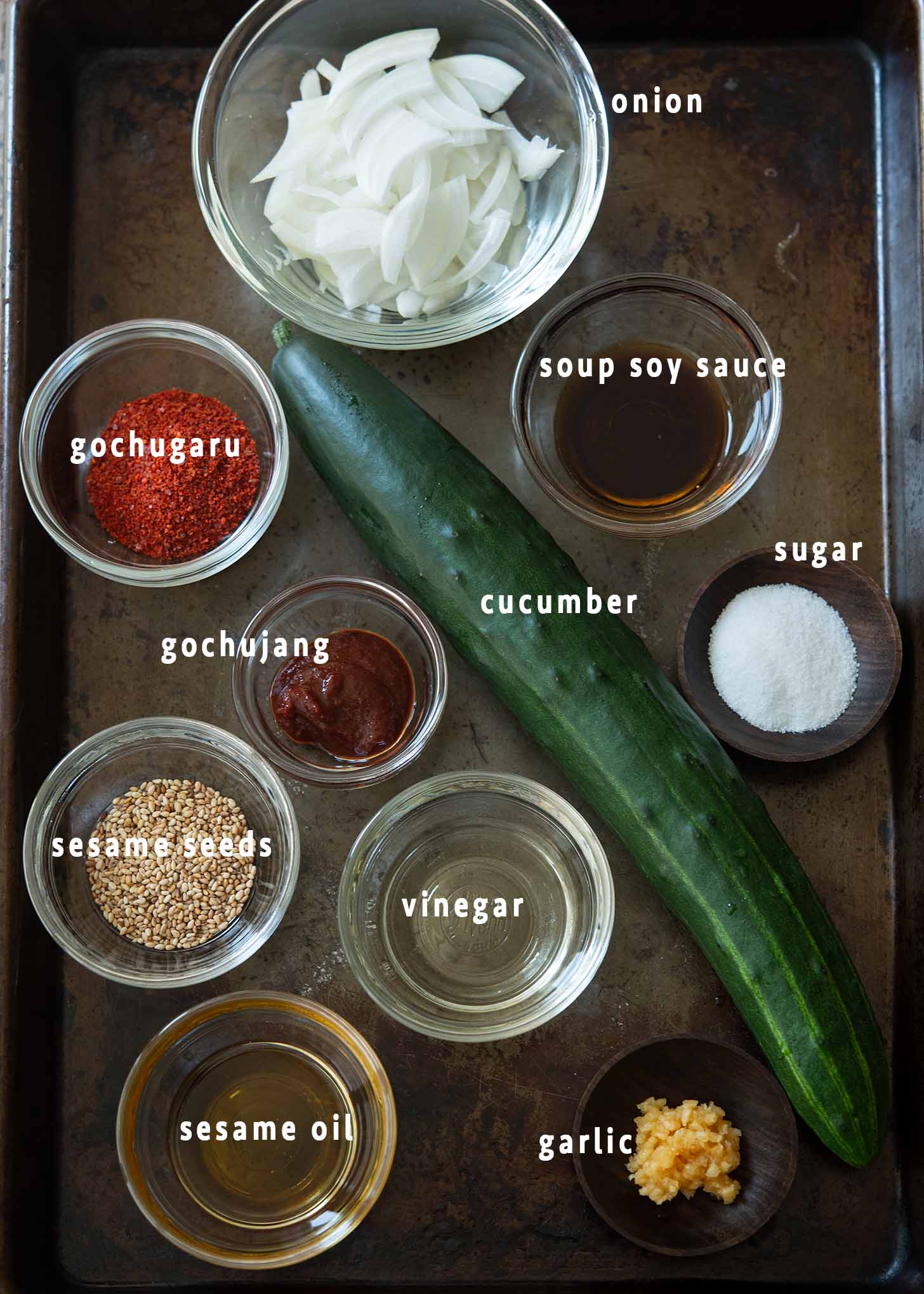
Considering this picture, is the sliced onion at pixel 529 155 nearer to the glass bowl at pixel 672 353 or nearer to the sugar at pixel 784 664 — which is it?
the glass bowl at pixel 672 353

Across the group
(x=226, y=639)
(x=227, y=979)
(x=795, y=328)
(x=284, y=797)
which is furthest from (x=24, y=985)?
(x=795, y=328)

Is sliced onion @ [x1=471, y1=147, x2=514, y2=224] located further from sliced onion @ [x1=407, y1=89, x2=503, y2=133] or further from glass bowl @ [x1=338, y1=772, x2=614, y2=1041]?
glass bowl @ [x1=338, y1=772, x2=614, y2=1041]

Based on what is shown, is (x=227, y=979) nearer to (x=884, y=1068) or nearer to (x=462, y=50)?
(x=884, y=1068)

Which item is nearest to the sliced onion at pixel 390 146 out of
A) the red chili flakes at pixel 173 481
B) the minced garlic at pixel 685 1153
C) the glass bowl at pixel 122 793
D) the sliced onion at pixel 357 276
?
the sliced onion at pixel 357 276

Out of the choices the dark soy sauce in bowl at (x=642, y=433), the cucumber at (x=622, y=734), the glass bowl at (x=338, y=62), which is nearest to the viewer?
the cucumber at (x=622, y=734)

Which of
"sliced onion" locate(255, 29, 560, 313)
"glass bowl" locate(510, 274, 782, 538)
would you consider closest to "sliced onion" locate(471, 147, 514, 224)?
"sliced onion" locate(255, 29, 560, 313)

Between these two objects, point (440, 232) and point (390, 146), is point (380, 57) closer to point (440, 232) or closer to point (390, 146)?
point (390, 146)

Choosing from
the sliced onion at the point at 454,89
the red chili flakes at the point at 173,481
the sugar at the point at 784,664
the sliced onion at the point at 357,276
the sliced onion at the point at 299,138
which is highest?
the sliced onion at the point at 454,89
